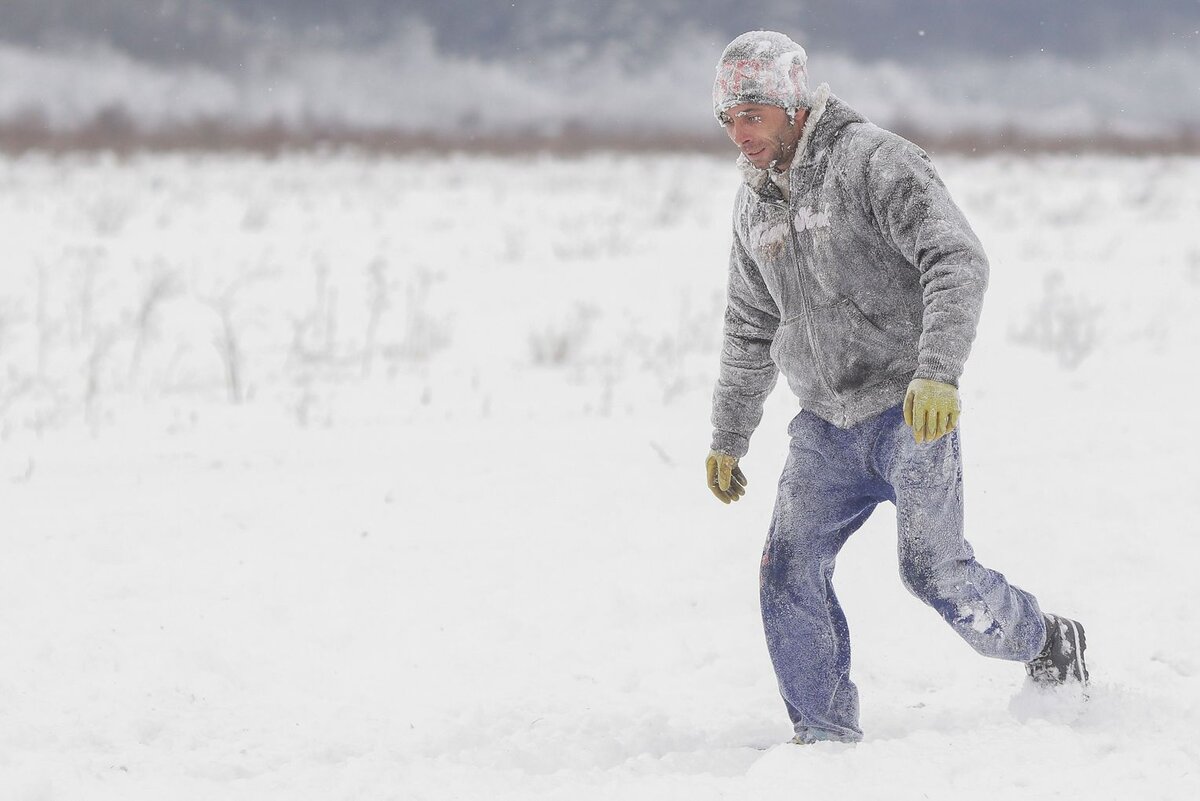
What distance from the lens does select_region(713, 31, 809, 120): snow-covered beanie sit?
2.24m

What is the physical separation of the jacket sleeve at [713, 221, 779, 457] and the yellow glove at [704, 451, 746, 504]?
2 cm

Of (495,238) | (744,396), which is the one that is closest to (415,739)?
(744,396)

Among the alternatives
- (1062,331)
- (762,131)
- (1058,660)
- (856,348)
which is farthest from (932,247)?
(1062,331)

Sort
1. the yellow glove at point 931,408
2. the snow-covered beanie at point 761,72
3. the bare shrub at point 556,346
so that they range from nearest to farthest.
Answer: the yellow glove at point 931,408, the snow-covered beanie at point 761,72, the bare shrub at point 556,346

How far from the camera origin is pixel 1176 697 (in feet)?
9.04

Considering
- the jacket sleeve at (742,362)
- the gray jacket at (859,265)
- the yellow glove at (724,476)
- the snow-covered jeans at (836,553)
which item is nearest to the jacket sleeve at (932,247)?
the gray jacket at (859,265)

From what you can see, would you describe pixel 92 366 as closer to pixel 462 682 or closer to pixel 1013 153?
pixel 462 682

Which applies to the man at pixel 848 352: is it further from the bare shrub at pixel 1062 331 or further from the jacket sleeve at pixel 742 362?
the bare shrub at pixel 1062 331

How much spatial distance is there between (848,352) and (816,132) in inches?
18.6

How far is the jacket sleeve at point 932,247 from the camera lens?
6.82ft

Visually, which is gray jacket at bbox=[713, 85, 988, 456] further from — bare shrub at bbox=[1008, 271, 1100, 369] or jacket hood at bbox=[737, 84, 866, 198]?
bare shrub at bbox=[1008, 271, 1100, 369]

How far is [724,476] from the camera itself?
8.87 ft

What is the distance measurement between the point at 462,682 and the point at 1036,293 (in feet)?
24.7

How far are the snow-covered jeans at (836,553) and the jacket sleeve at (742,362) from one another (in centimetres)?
19
